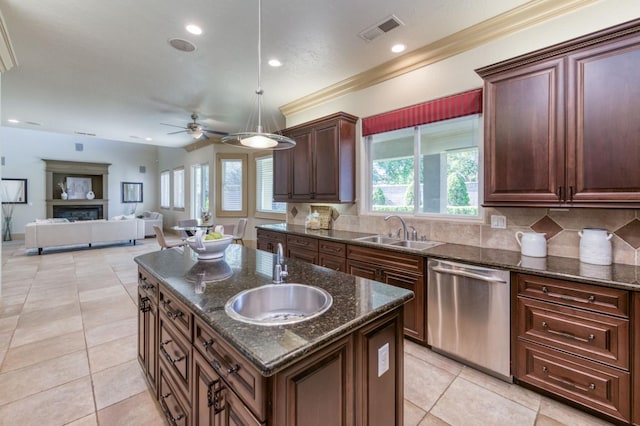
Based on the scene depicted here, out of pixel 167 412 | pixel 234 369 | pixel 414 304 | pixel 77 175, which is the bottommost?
pixel 167 412

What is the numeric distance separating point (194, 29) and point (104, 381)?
10.3ft

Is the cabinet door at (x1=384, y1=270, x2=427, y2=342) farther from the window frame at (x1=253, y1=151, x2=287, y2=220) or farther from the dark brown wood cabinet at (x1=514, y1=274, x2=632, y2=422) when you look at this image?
the window frame at (x1=253, y1=151, x2=287, y2=220)

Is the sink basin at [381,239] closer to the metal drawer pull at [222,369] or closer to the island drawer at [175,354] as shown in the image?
the island drawer at [175,354]

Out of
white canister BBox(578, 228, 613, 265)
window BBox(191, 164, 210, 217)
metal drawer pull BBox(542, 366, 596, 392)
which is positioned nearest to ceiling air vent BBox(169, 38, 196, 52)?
white canister BBox(578, 228, 613, 265)

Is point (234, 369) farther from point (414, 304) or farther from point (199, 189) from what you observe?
point (199, 189)

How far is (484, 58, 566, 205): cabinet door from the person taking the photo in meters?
2.03

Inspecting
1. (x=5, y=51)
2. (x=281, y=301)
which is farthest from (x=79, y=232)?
(x=281, y=301)

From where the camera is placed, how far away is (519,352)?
2000 millimetres

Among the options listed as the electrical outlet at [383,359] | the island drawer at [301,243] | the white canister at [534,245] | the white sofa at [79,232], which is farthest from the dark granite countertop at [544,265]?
the white sofa at [79,232]

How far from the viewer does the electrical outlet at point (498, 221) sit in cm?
254

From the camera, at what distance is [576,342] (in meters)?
1.77

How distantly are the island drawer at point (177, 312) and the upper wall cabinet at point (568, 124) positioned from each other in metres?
2.38

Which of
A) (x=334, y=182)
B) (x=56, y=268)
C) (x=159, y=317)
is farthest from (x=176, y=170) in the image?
(x=159, y=317)

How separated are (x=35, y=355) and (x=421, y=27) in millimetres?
4577
